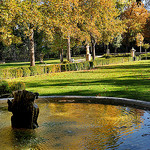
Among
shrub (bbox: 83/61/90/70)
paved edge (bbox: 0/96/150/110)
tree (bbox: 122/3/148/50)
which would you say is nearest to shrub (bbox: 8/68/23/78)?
shrub (bbox: 83/61/90/70)

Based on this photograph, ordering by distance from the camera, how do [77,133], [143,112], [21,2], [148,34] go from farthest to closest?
[148,34]
[21,2]
[143,112]
[77,133]

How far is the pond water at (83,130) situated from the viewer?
536 cm

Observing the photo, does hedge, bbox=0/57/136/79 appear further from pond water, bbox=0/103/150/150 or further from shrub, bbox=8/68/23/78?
pond water, bbox=0/103/150/150

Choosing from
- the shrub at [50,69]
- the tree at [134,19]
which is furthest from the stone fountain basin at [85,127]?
the tree at [134,19]

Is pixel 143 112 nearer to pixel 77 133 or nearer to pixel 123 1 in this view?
pixel 77 133

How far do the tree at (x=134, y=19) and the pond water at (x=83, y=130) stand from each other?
61374 mm

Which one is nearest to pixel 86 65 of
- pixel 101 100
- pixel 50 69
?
pixel 50 69

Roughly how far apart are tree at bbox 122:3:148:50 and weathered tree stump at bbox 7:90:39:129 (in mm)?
63103

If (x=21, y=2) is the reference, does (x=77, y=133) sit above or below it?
below

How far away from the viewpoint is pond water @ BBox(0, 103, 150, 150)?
5.36m

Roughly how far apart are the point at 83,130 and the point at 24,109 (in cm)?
174

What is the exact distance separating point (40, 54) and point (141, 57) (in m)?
21.3

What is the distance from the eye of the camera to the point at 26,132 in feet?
21.1

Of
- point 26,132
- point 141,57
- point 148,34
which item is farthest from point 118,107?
point 148,34
